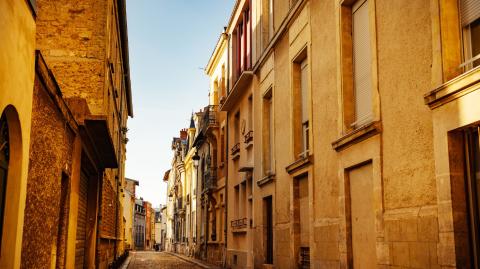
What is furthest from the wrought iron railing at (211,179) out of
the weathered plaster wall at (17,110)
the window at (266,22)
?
the weathered plaster wall at (17,110)

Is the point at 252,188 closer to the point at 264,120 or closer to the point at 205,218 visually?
the point at 264,120

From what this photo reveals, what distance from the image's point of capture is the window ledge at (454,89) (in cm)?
639

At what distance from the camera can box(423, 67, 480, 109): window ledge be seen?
21.0 feet

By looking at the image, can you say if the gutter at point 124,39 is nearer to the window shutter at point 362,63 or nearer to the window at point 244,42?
the window at point 244,42

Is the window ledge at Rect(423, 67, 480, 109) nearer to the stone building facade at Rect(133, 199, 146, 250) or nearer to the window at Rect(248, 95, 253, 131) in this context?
the window at Rect(248, 95, 253, 131)

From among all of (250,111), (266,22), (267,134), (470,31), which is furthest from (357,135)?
(250,111)

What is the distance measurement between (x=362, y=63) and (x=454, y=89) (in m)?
4.01

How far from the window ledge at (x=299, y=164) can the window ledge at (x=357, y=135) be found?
162 centimetres

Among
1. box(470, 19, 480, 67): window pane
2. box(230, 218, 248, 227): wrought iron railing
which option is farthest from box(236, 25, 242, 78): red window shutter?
box(470, 19, 480, 67): window pane

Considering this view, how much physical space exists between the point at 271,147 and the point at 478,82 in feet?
37.2

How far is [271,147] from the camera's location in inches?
690

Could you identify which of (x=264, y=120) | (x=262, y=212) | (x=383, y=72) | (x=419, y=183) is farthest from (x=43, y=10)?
(x=419, y=183)

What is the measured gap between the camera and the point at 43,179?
7.80 m

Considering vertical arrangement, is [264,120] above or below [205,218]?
above
